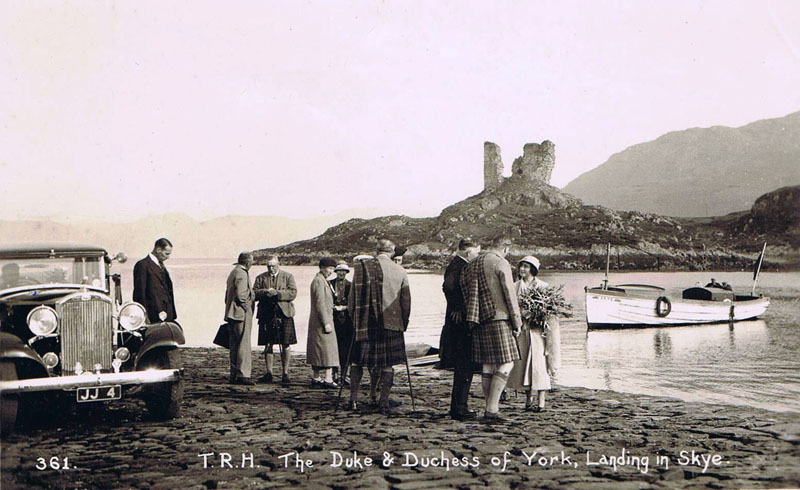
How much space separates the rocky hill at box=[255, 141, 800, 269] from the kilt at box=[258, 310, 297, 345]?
79 centimetres

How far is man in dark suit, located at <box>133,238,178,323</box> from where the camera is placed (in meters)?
6.61

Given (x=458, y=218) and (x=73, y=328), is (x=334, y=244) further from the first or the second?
(x=73, y=328)

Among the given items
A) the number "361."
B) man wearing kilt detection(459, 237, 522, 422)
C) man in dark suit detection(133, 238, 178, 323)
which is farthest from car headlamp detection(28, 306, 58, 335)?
man wearing kilt detection(459, 237, 522, 422)

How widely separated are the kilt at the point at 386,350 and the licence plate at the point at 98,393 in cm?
224

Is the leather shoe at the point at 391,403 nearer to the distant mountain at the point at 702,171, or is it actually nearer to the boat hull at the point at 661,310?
the distant mountain at the point at 702,171

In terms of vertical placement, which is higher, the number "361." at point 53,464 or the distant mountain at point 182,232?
the distant mountain at point 182,232

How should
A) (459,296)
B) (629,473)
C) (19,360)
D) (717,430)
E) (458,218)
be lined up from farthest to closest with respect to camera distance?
(458,218), (459,296), (717,430), (19,360), (629,473)

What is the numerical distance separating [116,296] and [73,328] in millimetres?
897

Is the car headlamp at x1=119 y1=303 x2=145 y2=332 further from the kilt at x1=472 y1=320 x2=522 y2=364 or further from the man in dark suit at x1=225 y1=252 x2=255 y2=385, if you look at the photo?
the kilt at x1=472 y1=320 x2=522 y2=364

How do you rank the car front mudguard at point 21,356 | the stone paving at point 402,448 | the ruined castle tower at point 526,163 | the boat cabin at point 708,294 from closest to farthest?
1. the stone paving at point 402,448
2. the car front mudguard at point 21,356
3. the ruined castle tower at point 526,163
4. the boat cabin at point 708,294

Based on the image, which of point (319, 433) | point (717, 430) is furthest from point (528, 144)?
point (319, 433)

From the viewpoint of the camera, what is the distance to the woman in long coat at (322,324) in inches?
306

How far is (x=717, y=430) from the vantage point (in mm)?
5578

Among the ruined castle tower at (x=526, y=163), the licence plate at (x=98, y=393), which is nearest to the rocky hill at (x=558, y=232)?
the ruined castle tower at (x=526, y=163)
